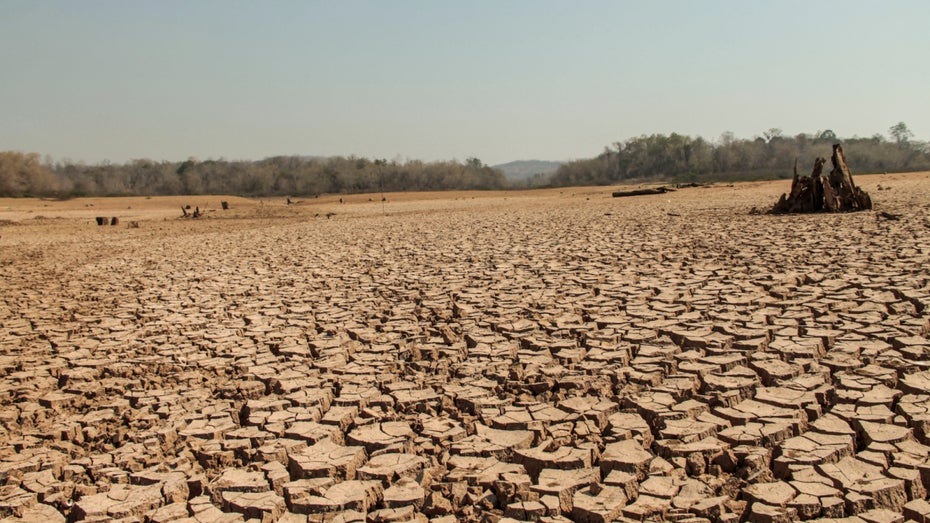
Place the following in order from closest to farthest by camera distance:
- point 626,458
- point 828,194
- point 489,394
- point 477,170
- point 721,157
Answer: point 626,458
point 489,394
point 828,194
point 721,157
point 477,170

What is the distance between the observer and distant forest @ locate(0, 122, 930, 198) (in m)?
54.6

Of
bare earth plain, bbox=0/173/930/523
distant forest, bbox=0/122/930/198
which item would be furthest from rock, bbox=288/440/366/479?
distant forest, bbox=0/122/930/198

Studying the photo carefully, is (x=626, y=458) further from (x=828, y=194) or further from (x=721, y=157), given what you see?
(x=721, y=157)

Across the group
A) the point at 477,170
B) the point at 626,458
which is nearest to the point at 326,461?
the point at 626,458

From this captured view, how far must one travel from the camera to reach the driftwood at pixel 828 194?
12.2m

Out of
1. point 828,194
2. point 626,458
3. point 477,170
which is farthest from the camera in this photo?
point 477,170

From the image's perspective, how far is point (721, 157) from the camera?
5744cm

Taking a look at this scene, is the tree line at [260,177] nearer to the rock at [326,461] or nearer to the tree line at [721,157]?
the tree line at [721,157]

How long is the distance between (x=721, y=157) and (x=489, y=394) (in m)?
58.3

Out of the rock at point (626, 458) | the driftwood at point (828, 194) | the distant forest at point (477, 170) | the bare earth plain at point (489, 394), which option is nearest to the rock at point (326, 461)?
the bare earth plain at point (489, 394)

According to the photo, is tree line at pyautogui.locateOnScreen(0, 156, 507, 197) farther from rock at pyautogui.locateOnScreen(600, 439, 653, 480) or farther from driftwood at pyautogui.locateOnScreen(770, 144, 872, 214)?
rock at pyautogui.locateOnScreen(600, 439, 653, 480)

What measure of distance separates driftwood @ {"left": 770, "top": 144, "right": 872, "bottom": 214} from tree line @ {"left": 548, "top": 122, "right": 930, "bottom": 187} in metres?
39.2

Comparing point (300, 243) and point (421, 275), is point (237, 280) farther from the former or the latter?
point (300, 243)

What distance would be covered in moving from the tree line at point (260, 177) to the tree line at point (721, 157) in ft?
31.3
